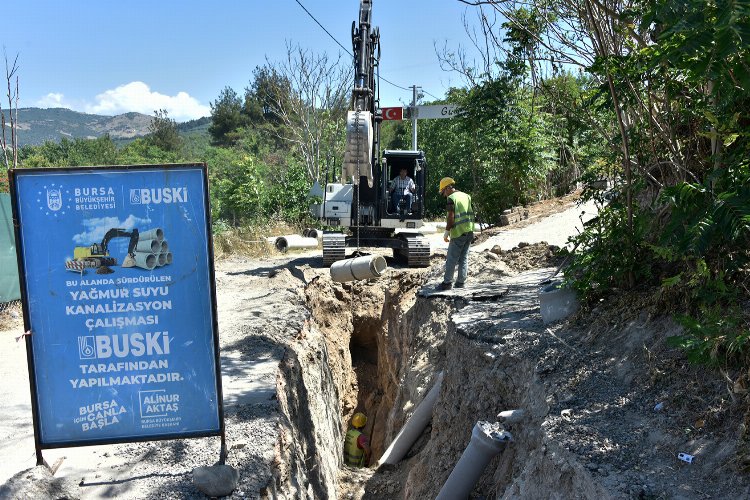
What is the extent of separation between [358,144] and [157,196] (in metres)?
7.04

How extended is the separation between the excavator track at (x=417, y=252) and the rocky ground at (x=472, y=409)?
102 inches

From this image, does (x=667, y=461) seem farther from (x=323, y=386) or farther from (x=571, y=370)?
(x=323, y=386)

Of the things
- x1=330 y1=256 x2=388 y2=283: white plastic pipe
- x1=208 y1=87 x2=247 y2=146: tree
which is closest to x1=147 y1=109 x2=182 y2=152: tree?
x1=208 y1=87 x2=247 y2=146: tree

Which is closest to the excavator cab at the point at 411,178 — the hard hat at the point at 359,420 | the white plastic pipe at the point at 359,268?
the white plastic pipe at the point at 359,268

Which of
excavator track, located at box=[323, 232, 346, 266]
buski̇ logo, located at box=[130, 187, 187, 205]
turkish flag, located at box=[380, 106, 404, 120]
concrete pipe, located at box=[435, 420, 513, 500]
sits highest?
turkish flag, located at box=[380, 106, 404, 120]

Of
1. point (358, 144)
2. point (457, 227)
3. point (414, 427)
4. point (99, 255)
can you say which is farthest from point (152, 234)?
point (358, 144)

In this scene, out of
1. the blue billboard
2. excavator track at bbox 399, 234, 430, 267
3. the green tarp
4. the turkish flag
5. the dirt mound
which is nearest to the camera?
the blue billboard

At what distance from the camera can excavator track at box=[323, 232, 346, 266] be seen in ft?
49.3

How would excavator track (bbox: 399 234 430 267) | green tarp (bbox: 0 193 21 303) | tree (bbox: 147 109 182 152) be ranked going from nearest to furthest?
green tarp (bbox: 0 193 21 303)
excavator track (bbox: 399 234 430 267)
tree (bbox: 147 109 182 152)

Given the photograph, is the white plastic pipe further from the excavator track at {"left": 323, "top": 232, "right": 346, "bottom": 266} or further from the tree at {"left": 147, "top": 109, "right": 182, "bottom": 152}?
the tree at {"left": 147, "top": 109, "right": 182, "bottom": 152}

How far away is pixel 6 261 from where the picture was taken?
10742mm

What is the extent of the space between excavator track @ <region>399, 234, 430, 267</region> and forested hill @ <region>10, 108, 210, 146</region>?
324ft

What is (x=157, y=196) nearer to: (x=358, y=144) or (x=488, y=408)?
(x=488, y=408)

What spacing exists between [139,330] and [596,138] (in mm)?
7879
